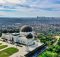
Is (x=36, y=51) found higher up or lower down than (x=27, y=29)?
lower down

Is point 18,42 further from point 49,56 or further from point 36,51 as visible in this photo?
point 49,56

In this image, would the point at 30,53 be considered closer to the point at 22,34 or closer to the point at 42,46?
the point at 42,46

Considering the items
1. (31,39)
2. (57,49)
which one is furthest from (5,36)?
(57,49)

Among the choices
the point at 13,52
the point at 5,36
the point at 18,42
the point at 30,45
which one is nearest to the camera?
the point at 13,52

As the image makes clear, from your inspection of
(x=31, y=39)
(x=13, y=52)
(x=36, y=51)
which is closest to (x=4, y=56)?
(x=13, y=52)

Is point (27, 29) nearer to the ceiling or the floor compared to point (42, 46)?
nearer to the ceiling

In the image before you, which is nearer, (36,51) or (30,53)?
(30,53)

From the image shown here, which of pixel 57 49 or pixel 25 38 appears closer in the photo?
pixel 57 49

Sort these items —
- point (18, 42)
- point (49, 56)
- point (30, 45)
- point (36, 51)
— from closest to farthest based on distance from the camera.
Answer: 1. point (49, 56)
2. point (36, 51)
3. point (30, 45)
4. point (18, 42)

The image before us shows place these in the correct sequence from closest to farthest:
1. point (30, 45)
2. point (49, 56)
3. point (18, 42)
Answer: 1. point (49, 56)
2. point (30, 45)
3. point (18, 42)
